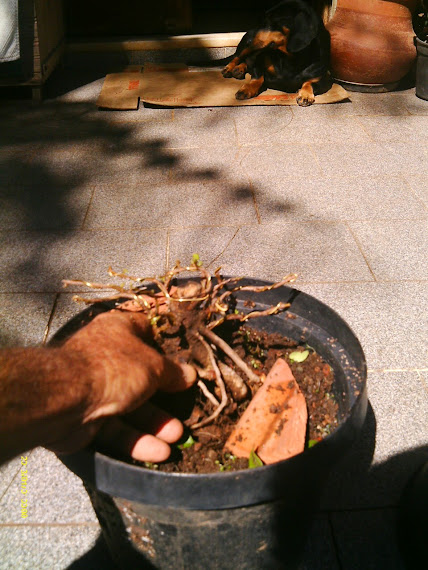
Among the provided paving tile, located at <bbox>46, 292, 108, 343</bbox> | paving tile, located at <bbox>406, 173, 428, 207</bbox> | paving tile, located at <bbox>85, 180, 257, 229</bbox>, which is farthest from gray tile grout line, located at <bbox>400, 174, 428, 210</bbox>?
paving tile, located at <bbox>46, 292, 108, 343</bbox>

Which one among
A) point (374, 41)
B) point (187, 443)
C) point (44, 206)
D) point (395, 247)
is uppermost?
point (374, 41)

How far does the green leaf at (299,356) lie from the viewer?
5.10ft

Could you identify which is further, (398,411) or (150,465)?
(398,411)

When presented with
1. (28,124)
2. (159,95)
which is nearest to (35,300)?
(28,124)

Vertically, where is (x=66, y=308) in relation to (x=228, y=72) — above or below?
below

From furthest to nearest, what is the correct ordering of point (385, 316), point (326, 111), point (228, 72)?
point (228, 72)
point (326, 111)
point (385, 316)

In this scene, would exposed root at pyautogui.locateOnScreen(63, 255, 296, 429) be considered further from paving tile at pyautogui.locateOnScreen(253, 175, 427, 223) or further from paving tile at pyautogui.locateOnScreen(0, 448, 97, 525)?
paving tile at pyautogui.locateOnScreen(253, 175, 427, 223)

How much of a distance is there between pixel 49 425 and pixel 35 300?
5.96 ft

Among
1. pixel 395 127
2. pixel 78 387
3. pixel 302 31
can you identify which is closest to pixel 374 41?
pixel 302 31

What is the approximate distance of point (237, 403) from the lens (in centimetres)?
151

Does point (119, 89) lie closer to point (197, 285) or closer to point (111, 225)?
point (111, 225)

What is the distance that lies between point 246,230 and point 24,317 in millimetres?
1489

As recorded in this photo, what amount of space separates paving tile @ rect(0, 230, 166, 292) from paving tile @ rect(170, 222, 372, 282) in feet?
0.59

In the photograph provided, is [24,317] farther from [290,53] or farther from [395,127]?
[290,53]
